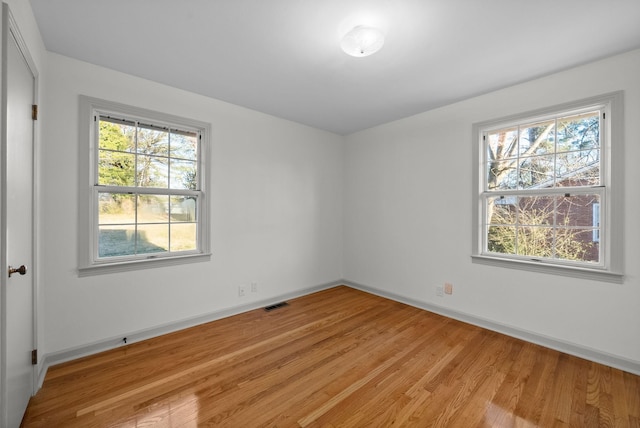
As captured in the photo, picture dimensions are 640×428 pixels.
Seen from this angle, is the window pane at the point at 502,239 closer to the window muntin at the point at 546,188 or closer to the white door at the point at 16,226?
the window muntin at the point at 546,188

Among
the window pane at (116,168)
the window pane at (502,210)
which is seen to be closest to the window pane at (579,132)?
the window pane at (502,210)

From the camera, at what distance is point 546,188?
102 inches

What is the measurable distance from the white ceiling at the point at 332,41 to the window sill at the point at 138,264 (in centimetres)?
177

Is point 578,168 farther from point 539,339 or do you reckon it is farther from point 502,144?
point 539,339

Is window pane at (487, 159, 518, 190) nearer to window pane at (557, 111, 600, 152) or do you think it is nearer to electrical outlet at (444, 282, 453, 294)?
window pane at (557, 111, 600, 152)

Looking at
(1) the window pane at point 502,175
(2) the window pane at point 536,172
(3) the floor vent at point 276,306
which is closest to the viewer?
(2) the window pane at point 536,172

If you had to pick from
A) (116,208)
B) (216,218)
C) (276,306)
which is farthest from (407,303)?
(116,208)

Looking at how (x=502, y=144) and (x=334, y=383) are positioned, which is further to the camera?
(x=502, y=144)

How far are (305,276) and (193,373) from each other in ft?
6.93

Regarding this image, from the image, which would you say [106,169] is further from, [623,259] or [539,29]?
[623,259]

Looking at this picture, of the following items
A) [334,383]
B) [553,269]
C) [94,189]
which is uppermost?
[94,189]

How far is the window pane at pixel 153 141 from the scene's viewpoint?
2658 mm

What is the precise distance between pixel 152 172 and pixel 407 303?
3400 mm

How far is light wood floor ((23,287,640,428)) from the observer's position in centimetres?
165
